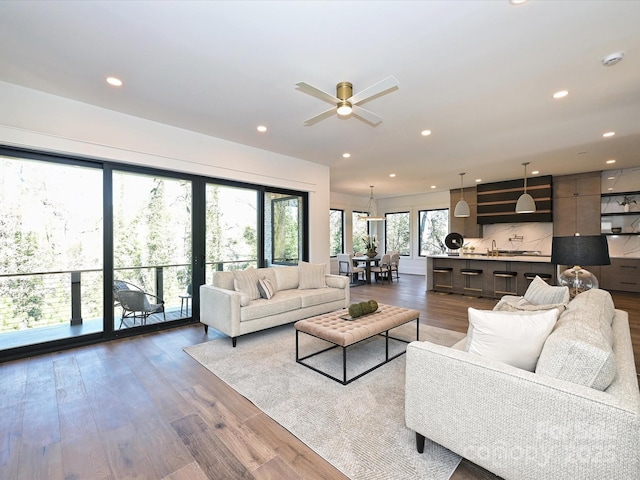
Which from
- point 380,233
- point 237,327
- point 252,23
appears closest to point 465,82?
point 252,23

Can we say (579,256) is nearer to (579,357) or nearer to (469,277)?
(579,357)

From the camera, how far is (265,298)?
13.6 ft

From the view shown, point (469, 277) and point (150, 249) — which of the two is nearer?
point (150, 249)

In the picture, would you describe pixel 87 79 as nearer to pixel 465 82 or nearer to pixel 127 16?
pixel 127 16

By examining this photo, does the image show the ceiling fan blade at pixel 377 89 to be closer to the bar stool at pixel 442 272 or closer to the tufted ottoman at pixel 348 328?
the tufted ottoman at pixel 348 328

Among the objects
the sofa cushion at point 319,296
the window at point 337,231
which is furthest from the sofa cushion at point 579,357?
the window at point 337,231

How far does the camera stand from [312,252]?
6.29 metres

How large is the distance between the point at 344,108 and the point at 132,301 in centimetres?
379

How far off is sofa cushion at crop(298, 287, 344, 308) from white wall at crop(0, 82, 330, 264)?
2.24m

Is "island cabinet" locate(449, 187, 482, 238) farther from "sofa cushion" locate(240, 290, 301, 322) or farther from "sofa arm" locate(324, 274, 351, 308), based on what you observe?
"sofa cushion" locate(240, 290, 301, 322)

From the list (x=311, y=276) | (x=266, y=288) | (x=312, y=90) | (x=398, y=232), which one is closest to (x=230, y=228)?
(x=266, y=288)

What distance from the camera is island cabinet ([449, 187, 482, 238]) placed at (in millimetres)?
8669

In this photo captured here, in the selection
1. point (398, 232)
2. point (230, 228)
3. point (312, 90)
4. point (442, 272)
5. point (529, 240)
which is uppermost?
point (312, 90)

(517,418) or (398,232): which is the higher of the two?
(398,232)
